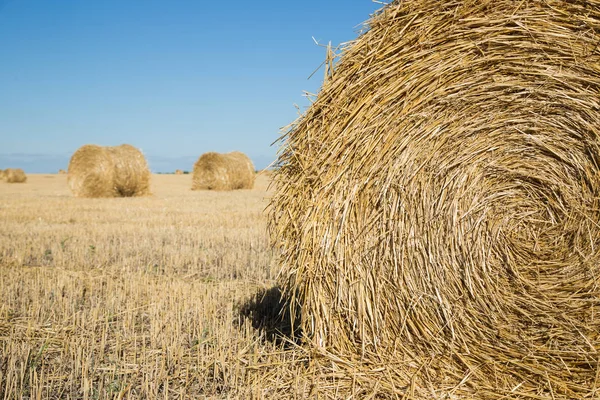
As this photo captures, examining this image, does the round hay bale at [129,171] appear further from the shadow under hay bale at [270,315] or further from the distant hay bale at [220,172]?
the shadow under hay bale at [270,315]

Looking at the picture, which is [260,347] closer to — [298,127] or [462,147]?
[298,127]

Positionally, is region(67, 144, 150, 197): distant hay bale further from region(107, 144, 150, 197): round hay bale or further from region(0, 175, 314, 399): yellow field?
region(0, 175, 314, 399): yellow field

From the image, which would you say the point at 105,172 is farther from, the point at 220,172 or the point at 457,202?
the point at 457,202

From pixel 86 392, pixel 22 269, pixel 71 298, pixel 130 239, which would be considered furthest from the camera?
pixel 130 239

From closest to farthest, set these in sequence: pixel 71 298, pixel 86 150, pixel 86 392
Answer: pixel 86 392
pixel 71 298
pixel 86 150

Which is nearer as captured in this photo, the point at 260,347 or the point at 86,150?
the point at 260,347

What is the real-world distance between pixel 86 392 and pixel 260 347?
1.18 metres

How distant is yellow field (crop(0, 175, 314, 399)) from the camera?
9.89 feet

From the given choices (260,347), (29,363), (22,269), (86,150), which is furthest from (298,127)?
(86,150)

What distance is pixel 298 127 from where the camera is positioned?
3.23m

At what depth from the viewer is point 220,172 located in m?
19.7

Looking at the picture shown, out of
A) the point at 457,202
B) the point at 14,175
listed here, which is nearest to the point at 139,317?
the point at 457,202

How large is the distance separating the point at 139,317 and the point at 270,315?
107cm

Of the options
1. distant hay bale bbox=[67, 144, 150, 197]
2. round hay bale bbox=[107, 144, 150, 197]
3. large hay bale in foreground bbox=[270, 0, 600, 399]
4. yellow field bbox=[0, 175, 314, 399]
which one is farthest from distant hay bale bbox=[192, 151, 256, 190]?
large hay bale in foreground bbox=[270, 0, 600, 399]
